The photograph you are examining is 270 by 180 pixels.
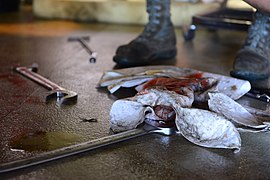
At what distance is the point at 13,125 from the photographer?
3.33 feet

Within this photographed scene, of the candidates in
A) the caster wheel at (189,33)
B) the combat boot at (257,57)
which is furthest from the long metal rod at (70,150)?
the caster wheel at (189,33)

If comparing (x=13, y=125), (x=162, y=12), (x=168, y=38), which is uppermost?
(x=162, y=12)

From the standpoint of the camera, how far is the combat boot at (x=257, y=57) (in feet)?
4.86

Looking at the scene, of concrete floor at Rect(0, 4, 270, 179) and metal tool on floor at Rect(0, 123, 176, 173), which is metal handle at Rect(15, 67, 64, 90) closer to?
concrete floor at Rect(0, 4, 270, 179)

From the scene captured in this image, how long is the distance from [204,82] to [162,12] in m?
0.66

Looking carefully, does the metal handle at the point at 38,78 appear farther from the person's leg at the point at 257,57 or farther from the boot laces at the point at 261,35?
the boot laces at the point at 261,35

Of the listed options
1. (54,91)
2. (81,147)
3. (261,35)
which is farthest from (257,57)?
(81,147)

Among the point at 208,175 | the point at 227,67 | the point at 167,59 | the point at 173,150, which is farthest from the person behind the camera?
the point at 167,59

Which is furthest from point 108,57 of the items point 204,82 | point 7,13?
point 7,13

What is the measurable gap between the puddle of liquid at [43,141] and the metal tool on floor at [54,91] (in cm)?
24

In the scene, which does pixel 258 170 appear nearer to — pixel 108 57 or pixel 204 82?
pixel 204 82

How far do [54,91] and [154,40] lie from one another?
659mm

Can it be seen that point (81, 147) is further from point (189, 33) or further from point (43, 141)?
point (189, 33)

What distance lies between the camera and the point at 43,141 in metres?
0.93
